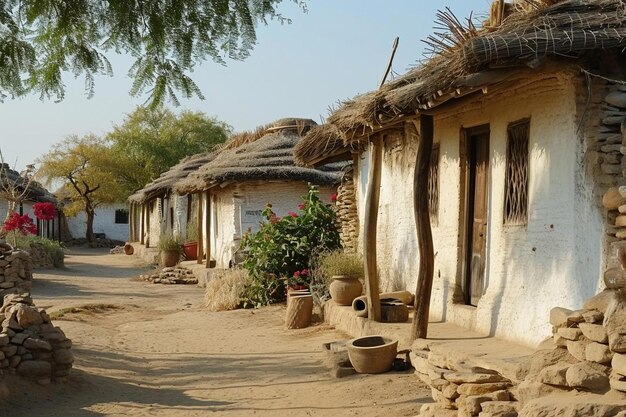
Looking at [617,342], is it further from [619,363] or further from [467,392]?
[467,392]

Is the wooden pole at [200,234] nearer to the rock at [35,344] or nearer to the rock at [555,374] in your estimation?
the rock at [35,344]

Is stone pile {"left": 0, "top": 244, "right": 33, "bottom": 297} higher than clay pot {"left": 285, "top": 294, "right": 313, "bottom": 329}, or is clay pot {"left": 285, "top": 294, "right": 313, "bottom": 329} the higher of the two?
stone pile {"left": 0, "top": 244, "right": 33, "bottom": 297}

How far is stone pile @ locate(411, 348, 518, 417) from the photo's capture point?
5.62 meters

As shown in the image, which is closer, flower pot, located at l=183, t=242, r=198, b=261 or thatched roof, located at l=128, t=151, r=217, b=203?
flower pot, located at l=183, t=242, r=198, b=261

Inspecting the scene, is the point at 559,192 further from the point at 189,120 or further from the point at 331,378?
the point at 189,120

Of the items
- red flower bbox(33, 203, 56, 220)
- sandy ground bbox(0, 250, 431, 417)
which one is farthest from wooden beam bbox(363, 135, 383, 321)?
red flower bbox(33, 203, 56, 220)

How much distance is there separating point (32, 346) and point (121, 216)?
4336 centimetres

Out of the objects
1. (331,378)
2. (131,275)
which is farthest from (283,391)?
(131,275)

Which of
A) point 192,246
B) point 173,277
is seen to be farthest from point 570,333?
point 192,246

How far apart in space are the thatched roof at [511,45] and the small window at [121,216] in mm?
43639

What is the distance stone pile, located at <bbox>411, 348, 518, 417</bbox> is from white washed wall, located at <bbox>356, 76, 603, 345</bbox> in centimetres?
101

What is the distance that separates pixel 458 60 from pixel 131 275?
1941 cm

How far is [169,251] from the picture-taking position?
984 inches

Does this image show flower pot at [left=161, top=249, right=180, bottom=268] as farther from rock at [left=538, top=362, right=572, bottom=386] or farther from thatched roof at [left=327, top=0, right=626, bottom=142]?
rock at [left=538, top=362, right=572, bottom=386]
